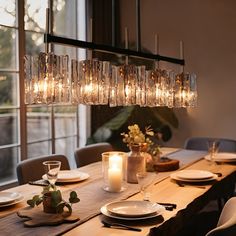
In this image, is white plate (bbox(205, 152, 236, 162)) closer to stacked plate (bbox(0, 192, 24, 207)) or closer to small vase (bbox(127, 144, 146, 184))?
small vase (bbox(127, 144, 146, 184))

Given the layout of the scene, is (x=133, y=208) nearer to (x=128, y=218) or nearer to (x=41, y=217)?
(x=128, y=218)

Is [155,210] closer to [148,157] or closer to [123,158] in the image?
[123,158]

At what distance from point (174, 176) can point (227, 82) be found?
2.37 metres

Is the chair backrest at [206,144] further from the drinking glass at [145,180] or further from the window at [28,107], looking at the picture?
the drinking glass at [145,180]

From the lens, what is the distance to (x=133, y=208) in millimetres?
1865

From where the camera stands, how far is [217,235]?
142cm

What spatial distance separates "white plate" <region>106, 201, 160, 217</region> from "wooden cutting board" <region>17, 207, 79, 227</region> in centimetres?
17

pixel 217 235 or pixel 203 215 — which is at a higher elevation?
pixel 217 235

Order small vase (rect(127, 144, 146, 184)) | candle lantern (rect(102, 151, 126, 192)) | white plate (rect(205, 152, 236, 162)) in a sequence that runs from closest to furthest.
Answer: candle lantern (rect(102, 151, 126, 192)), small vase (rect(127, 144, 146, 184)), white plate (rect(205, 152, 236, 162))

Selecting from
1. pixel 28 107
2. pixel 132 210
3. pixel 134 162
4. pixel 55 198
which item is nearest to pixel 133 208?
pixel 132 210

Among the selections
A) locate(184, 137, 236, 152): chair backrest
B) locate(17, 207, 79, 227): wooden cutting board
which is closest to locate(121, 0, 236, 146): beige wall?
locate(184, 137, 236, 152): chair backrest

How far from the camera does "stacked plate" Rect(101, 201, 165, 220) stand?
5.69 feet

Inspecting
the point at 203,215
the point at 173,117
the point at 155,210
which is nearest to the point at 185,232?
the point at 203,215

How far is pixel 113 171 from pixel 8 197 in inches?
22.4
